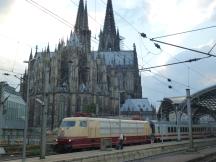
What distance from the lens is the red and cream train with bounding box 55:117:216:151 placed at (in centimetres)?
3525

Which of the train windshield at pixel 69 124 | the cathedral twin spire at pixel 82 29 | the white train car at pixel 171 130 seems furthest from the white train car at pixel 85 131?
the cathedral twin spire at pixel 82 29

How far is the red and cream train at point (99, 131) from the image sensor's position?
35.2m

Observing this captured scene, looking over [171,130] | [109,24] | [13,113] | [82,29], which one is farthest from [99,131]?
[109,24]

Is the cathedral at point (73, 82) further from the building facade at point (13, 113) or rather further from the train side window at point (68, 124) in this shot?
the train side window at point (68, 124)

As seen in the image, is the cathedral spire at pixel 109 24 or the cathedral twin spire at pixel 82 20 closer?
the cathedral twin spire at pixel 82 20

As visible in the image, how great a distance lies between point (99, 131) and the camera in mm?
39312

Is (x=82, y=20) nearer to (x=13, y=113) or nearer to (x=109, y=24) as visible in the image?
(x=109, y=24)

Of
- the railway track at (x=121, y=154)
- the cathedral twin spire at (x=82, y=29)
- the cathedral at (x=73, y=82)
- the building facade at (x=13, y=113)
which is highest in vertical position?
the cathedral twin spire at (x=82, y=29)

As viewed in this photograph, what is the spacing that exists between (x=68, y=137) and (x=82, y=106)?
9234cm

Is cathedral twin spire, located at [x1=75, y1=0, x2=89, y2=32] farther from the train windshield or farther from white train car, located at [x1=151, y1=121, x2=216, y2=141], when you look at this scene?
the train windshield

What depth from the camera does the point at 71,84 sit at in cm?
12750

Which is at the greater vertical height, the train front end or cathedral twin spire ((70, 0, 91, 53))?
cathedral twin spire ((70, 0, 91, 53))

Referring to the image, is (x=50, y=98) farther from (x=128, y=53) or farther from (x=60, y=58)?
(x=128, y=53)

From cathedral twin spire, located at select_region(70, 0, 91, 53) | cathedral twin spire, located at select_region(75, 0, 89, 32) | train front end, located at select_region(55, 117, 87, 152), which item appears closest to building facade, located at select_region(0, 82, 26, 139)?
cathedral twin spire, located at select_region(70, 0, 91, 53)
